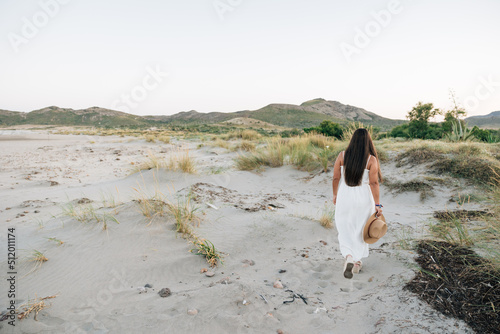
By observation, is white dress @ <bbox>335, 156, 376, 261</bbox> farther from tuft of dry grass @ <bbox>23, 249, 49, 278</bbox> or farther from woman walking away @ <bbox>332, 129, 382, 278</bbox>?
tuft of dry grass @ <bbox>23, 249, 49, 278</bbox>

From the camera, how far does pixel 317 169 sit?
8492 millimetres

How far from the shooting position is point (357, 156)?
3203mm

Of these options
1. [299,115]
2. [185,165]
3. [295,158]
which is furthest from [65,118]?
[295,158]

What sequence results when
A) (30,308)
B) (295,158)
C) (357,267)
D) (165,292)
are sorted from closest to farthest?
1. (30,308)
2. (165,292)
3. (357,267)
4. (295,158)

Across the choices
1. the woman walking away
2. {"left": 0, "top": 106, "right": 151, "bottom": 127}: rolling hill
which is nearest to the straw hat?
the woman walking away

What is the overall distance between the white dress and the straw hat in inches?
4.9

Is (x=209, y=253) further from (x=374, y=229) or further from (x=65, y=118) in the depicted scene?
(x=65, y=118)

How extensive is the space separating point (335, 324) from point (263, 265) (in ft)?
3.94

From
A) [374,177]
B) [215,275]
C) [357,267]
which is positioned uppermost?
[374,177]

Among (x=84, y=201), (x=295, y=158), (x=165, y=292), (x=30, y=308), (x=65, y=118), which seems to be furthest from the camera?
(x=65, y=118)

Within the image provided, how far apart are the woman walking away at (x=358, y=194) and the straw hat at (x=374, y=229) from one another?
0.33 feet

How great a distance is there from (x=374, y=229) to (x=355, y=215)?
1.02ft

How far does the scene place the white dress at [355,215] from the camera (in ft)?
A: 10.5

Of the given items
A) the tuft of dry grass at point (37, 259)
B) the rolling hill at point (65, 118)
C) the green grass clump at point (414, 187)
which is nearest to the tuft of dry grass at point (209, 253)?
the tuft of dry grass at point (37, 259)
